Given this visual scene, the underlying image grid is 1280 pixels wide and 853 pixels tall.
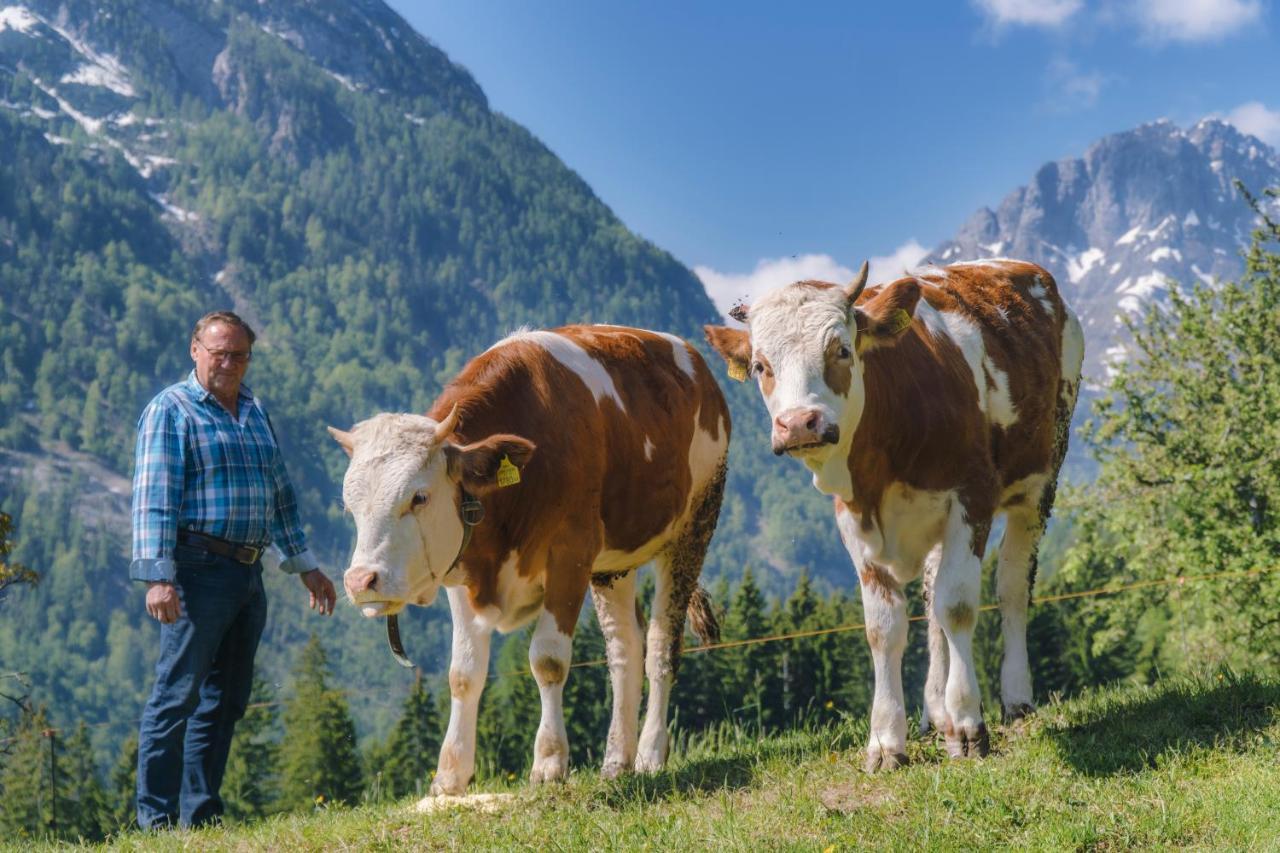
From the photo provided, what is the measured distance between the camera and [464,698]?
8078mm

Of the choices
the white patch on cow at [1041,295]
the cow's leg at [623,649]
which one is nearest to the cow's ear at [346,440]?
the cow's leg at [623,649]

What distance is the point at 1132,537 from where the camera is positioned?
3281 cm

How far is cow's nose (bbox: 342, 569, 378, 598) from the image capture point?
6980 mm

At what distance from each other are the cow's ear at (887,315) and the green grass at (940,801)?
8.00 feet

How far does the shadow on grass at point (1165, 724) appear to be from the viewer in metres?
7.10

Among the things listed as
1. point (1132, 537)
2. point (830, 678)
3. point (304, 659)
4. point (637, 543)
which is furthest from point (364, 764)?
point (637, 543)

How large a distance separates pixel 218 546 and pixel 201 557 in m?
0.11

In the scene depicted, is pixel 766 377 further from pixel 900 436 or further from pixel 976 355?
pixel 976 355

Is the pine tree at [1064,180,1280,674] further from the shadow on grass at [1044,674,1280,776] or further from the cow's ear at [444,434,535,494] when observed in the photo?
the cow's ear at [444,434,535,494]

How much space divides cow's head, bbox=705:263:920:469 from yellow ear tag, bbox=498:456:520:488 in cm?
146

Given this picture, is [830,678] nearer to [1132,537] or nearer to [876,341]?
[1132,537]

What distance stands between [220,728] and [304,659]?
6403 centimetres

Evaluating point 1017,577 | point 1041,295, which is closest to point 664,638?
point 1017,577

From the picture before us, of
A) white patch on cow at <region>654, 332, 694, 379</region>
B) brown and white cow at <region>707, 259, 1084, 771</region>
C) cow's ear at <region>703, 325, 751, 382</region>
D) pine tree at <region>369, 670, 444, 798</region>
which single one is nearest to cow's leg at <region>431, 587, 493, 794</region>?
cow's ear at <region>703, 325, 751, 382</region>
